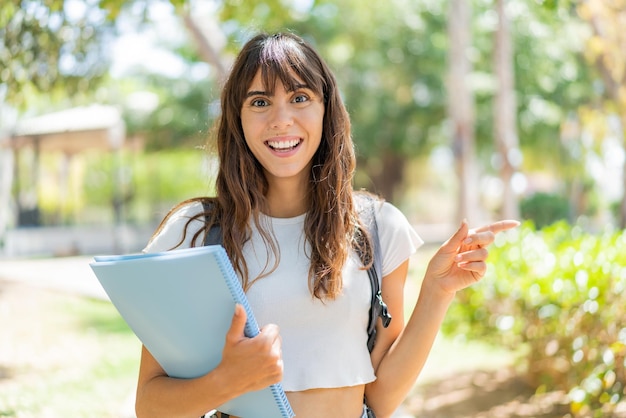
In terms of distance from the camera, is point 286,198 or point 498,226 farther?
point 286,198

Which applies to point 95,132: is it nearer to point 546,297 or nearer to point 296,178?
point 546,297

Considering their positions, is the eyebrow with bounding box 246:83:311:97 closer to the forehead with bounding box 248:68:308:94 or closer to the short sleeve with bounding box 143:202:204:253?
the forehead with bounding box 248:68:308:94

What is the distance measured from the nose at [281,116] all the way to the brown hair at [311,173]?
5 centimetres

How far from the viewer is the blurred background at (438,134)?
4508 millimetres

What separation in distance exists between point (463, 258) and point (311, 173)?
1.56 feet

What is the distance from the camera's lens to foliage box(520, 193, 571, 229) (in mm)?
19391

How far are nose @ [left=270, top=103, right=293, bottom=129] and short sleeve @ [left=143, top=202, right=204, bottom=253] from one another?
0.31 m

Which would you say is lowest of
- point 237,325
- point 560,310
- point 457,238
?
point 560,310

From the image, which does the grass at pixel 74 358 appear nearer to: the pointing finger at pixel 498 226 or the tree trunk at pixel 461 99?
the tree trunk at pixel 461 99

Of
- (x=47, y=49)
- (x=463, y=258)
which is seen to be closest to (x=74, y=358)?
(x=47, y=49)

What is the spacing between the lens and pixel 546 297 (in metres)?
4.56

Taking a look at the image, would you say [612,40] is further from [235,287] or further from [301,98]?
[235,287]

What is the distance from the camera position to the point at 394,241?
6.48ft

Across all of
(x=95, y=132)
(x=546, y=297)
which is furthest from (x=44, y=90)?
(x=95, y=132)
